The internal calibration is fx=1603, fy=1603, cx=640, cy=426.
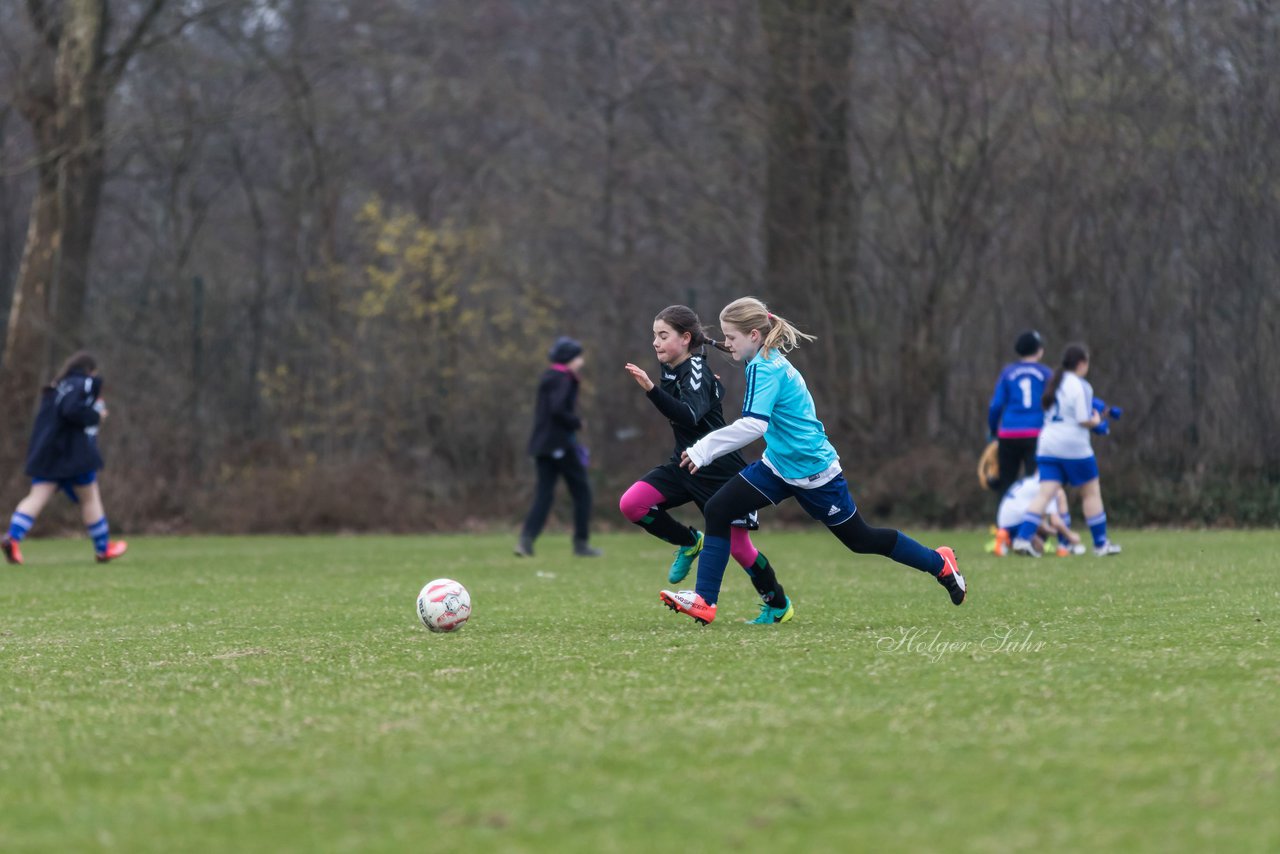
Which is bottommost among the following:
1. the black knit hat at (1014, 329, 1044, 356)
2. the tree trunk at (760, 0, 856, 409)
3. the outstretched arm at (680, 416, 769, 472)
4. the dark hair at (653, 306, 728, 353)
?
the outstretched arm at (680, 416, 769, 472)

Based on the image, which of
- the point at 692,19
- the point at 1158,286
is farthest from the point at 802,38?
the point at 1158,286

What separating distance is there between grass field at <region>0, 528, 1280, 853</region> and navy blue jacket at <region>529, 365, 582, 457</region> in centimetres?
566

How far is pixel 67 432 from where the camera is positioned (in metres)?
15.7

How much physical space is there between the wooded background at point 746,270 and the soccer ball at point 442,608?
1257cm

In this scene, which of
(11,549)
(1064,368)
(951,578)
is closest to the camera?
(951,578)

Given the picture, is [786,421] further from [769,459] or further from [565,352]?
[565,352]

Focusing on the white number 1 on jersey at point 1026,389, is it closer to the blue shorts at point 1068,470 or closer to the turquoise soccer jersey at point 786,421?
the blue shorts at point 1068,470

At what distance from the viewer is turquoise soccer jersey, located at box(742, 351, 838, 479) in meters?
8.26

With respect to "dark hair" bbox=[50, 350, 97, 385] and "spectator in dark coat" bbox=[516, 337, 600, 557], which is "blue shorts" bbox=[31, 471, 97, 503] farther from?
"spectator in dark coat" bbox=[516, 337, 600, 557]

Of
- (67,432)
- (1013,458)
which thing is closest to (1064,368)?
(1013,458)

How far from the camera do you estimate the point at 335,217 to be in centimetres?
2959

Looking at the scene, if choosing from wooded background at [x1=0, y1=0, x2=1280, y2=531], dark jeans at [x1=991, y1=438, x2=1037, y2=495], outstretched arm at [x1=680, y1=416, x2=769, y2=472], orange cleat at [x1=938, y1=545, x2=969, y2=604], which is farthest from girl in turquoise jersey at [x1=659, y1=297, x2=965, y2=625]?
wooded background at [x1=0, y1=0, x2=1280, y2=531]

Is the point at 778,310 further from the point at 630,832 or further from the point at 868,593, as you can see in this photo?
the point at 630,832

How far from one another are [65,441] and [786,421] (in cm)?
977
